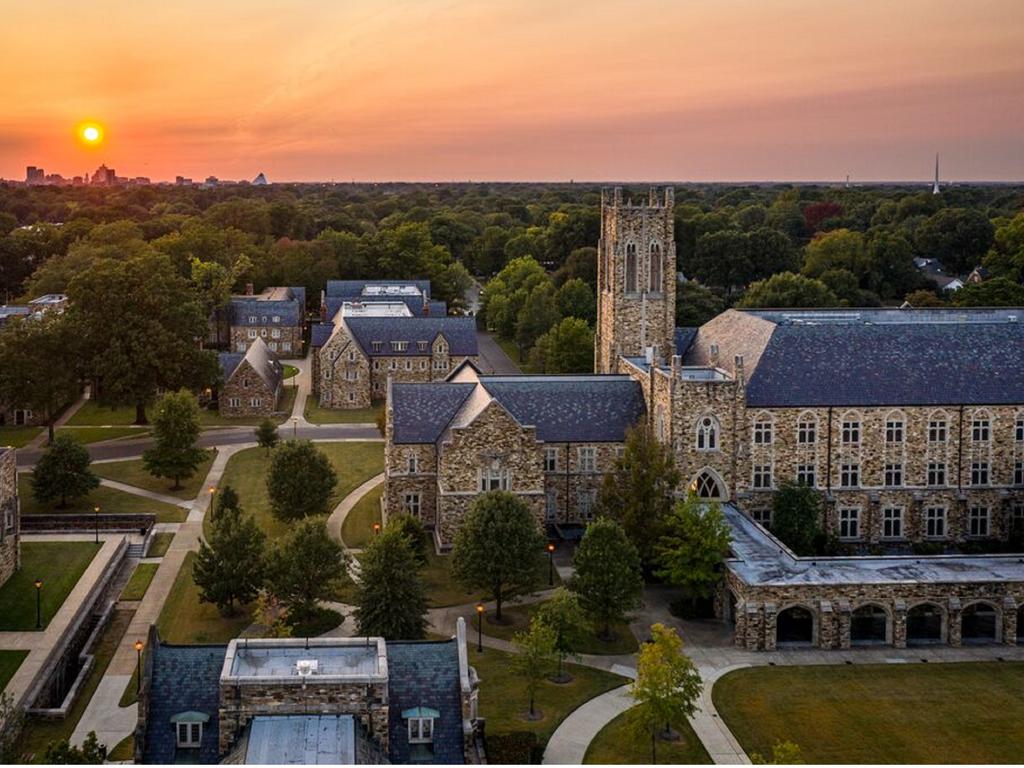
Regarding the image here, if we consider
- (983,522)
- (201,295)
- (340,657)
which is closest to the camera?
(340,657)

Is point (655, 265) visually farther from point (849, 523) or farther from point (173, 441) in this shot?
point (173, 441)

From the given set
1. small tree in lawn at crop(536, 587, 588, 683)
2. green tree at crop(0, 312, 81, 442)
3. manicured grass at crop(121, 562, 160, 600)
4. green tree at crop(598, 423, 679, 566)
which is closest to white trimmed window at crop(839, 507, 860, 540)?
green tree at crop(598, 423, 679, 566)

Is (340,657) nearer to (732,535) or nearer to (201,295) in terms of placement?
Answer: (732,535)

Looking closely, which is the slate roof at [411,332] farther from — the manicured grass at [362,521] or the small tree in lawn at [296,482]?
the small tree in lawn at [296,482]

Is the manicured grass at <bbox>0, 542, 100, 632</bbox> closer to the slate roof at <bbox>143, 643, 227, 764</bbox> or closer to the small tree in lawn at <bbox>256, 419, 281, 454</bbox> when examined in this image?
the slate roof at <bbox>143, 643, 227, 764</bbox>

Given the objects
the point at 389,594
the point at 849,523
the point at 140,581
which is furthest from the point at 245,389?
the point at 849,523

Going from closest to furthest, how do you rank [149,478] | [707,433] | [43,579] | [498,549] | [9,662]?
[9,662] → [498,549] → [43,579] → [707,433] → [149,478]

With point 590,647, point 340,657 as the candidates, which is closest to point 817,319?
point 590,647
